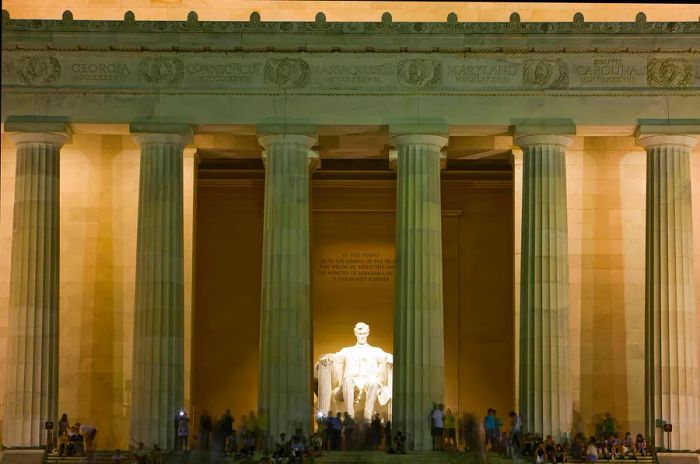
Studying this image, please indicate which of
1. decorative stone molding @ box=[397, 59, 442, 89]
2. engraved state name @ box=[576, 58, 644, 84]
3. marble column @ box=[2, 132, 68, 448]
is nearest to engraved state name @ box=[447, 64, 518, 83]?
decorative stone molding @ box=[397, 59, 442, 89]

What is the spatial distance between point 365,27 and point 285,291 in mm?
10166

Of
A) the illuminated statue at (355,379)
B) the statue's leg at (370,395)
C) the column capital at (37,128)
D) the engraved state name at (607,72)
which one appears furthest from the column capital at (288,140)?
the statue's leg at (370,395)

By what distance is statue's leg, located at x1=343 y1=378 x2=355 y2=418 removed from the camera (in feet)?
175

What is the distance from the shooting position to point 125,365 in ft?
173

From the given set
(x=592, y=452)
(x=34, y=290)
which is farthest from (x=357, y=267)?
(x=592, y=452)

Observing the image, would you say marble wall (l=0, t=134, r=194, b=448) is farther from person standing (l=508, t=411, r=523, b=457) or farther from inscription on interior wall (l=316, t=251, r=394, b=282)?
person standing (l=508, t=411, r=523, b=457)

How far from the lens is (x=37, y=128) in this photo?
4759 cm

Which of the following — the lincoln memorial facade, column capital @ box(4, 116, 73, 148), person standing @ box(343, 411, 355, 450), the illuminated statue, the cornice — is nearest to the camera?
the lincoln memorial facade

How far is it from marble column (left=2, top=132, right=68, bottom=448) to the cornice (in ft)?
13.5

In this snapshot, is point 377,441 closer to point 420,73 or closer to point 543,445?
point 543,445

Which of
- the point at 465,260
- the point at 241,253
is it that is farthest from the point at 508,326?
the point at 241,253

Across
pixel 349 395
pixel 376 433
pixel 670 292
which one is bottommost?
pixel 376 433

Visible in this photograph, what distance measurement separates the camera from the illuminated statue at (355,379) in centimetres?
5353

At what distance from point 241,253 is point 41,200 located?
15.6 m
